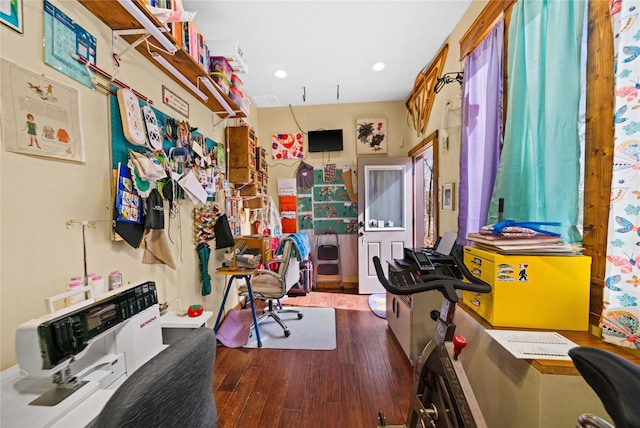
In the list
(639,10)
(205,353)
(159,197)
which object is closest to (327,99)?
(159,197)

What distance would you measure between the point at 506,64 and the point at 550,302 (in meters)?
1.43

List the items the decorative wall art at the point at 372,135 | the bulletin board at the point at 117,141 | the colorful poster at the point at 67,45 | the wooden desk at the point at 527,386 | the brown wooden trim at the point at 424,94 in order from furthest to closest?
the decorative wall art at the point at 372,135, the brown wooden trim at the point at 424,94, the bulletin board at the point at 117,141, the colorful poster at the point at 67,45, the wooden desk at the point at 527,386

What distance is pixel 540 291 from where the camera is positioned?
3.40 ft

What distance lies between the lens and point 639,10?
0.80 metres

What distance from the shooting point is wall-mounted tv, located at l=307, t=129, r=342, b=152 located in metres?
3.76

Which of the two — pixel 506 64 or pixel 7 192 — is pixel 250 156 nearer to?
pixel 7 192

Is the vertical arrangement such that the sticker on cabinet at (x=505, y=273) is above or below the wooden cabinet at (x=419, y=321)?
above

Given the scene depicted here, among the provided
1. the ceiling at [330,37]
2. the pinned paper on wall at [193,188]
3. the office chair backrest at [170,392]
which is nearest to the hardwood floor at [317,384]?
Answer: the office chair backrest at [170,392]

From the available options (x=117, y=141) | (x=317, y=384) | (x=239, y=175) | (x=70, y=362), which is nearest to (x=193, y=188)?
(x=117, y=141)

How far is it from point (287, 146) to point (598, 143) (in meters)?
3.44

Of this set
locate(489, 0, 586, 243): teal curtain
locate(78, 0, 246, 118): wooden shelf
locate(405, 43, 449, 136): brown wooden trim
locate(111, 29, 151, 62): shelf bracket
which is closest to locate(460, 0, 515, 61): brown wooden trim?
locate(489, 0, 586, 243): teal curtain

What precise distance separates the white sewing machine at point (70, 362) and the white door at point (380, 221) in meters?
2.90

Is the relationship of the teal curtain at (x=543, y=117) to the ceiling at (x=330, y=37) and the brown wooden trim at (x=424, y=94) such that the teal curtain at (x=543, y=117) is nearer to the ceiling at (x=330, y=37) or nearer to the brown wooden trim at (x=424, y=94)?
the ceiling at (x=330, y=37)

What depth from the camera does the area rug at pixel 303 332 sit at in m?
2.17
